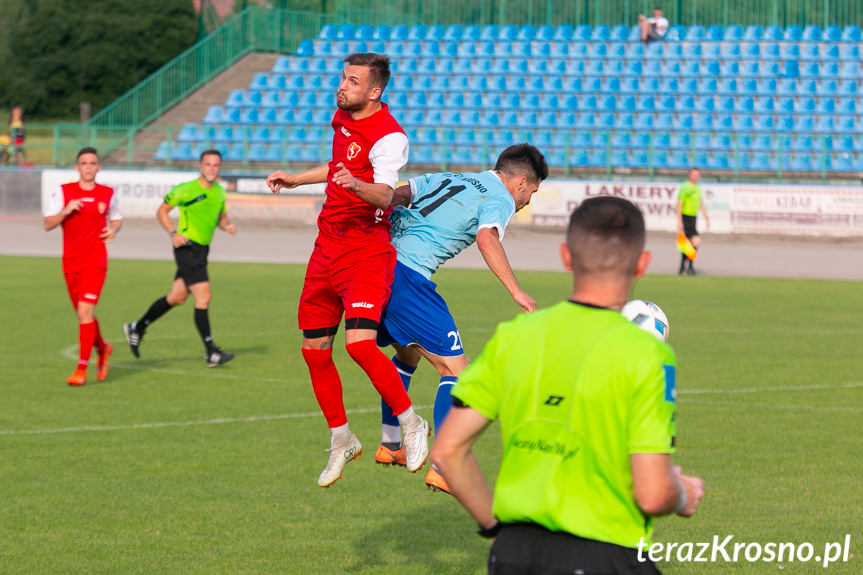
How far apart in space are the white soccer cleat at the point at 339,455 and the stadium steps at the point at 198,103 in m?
33.8

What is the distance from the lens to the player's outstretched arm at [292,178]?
20.6ft

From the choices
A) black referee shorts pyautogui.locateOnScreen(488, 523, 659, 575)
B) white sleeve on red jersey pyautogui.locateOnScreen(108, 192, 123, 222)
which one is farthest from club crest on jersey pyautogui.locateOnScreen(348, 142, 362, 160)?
white sleeve on red jersey pyautogui.locateOnScreen(108, 192, 123, 222)

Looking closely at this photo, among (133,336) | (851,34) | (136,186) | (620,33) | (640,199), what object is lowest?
(133,336)

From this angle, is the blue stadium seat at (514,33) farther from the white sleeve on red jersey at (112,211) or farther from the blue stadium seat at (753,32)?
the white sleeve on red jersey at (112,211)

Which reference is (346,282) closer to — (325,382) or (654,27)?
(325,382)

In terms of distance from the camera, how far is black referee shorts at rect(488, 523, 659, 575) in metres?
3.11

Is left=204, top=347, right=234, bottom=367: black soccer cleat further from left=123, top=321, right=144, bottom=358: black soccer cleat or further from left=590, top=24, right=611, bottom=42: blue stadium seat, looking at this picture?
left=590, top=24, right=611, bottom=42: blue stadium seat

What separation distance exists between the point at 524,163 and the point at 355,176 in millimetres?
1038

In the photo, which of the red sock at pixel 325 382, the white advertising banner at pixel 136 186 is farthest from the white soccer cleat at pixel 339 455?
the white advertising banner at pixel 136 186

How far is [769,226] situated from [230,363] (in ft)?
70.8

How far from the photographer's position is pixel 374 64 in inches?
245

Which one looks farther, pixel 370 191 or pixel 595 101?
pixel 595 101

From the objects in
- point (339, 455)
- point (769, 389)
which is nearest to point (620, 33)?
point (769, 389)

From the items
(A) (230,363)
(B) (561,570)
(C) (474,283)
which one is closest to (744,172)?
(C) (474,283)
